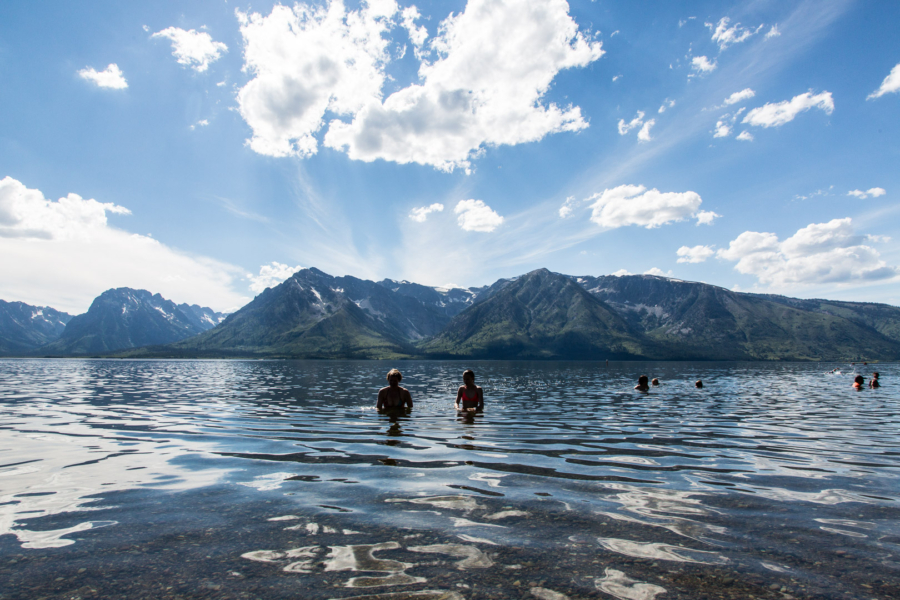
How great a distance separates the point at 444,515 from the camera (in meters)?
8.77

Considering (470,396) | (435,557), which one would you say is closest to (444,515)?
(435,557)

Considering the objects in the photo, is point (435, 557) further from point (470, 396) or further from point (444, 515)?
point (470, 396)

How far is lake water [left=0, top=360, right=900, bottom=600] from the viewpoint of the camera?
593cm

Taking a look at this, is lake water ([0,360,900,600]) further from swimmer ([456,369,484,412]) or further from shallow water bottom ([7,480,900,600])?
swimmer ([456,369,484,412])

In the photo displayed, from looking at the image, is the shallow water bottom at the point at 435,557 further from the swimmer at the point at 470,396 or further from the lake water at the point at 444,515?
the swimmer at the point at 470,396

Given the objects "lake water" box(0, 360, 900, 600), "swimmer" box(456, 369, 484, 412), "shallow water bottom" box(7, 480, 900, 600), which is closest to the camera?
"shallow water bottom" box(7, 480, 900, 600)

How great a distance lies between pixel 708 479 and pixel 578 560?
7.60 m

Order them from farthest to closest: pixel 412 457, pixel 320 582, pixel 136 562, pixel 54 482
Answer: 1. pixel 412 457
2. pixel 54 482
3. pixel 136 562
4. pixel 320 582

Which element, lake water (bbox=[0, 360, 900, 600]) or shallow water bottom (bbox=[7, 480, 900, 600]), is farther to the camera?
lake water (bbox=[0, 360, 900, 600])

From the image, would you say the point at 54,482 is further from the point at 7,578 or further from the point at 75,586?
the point at 75,586

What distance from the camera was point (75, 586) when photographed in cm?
575

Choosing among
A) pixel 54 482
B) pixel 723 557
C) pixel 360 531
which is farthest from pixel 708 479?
pixel 54 482

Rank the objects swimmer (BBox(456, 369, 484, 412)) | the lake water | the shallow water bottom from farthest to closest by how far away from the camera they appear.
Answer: swimmer (BBox(456, 369, 484, 412)) → the lake water → the shallow water bottom

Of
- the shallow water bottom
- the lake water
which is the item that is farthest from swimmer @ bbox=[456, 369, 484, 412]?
the shallow water bottom
